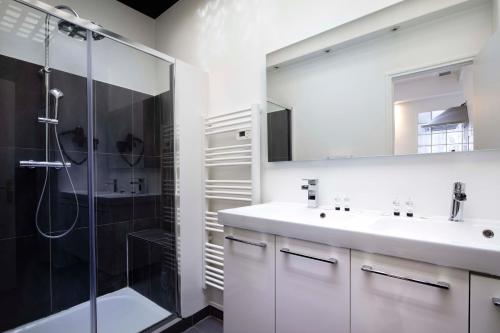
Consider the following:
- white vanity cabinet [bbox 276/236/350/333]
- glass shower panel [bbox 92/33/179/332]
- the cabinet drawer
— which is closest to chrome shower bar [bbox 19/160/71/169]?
glass shower panel [bbox 92/33/179/332]

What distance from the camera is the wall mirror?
1.08 meters

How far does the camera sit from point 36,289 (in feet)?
Answer: 5.61

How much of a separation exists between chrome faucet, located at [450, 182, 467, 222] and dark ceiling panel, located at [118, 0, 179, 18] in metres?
2.72

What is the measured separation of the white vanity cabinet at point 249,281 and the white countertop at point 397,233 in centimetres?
7

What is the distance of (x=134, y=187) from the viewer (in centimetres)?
200

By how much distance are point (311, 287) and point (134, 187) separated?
1.58 m

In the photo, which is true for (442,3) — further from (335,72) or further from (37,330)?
(37,330)

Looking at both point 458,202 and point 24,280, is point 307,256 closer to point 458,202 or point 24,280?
point 458,202

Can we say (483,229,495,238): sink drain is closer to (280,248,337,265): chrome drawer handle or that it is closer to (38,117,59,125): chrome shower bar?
(280,248,337,265): chrome drawer handle

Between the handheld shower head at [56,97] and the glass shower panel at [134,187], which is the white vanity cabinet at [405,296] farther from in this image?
the handheld shower head at [56,97]

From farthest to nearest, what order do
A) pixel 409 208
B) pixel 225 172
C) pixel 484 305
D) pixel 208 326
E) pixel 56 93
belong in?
1. pixel 225 172
2. pixel 208 326
3. pixel 56 93
4. pixel 409 208
5. pixel 484 305

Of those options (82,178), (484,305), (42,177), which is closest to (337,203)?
(484,305)

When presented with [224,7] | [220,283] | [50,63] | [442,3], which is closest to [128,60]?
[50,63]

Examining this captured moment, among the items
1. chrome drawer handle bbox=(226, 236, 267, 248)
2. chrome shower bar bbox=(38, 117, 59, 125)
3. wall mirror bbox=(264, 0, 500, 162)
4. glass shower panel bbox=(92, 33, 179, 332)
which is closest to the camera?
wall mirror bbox=(264, 0, 500, 162)
